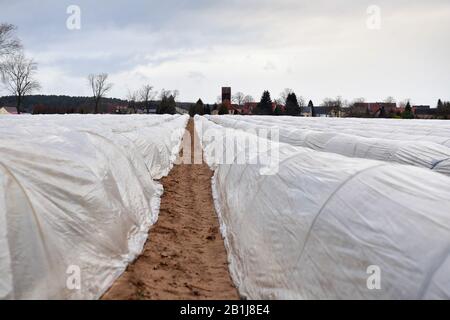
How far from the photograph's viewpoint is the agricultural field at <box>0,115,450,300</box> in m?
3.08

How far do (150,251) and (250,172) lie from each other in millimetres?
2212

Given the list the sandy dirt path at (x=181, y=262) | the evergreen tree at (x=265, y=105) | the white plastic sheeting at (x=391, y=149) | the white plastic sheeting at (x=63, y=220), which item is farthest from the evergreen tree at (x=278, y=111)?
the white plastic sheeting at (x=63, y=220)

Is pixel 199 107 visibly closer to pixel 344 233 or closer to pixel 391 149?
pixel 391 149

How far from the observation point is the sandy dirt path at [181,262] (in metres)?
4.68

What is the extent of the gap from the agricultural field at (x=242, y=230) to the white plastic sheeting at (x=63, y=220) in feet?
0.05

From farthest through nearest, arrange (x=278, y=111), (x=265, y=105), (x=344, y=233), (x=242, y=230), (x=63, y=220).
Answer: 1. (x=265, y=105)
2. (x=278, y=111)
3. (x=242, y=230)
4. (x=63, y=220)
5. (x=344, y=233)

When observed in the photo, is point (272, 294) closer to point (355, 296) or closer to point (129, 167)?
point (355, 296)

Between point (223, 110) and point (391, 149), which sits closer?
point (391, 149)

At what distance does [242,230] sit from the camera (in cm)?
573

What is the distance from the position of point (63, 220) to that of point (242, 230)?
258 centimetres

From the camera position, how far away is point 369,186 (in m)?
3.79

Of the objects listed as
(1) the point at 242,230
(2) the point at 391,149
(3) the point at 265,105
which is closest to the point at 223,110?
(3) the point at 265,105

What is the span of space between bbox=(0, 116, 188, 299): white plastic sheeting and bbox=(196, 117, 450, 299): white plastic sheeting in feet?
6.00
